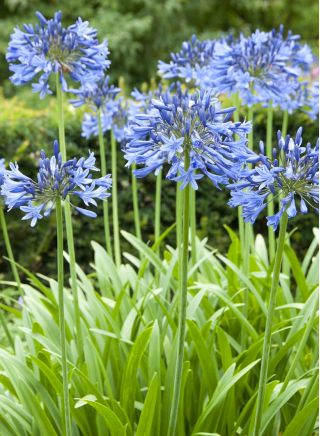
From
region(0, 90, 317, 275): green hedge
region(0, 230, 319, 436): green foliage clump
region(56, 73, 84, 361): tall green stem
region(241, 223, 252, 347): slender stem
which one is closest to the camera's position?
region(0, 230, 319, 436): green foliage clump

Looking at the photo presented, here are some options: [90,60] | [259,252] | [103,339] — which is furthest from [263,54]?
[103,339]

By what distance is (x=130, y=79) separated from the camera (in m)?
13.1

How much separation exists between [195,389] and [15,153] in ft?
8.89

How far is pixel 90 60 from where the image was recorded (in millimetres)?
3135

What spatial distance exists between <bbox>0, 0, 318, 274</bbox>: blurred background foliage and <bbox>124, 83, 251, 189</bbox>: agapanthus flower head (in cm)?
311

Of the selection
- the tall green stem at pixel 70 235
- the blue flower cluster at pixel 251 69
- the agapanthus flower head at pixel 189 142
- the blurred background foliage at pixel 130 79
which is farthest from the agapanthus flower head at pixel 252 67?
the blurred background foliage at pixel 130 79

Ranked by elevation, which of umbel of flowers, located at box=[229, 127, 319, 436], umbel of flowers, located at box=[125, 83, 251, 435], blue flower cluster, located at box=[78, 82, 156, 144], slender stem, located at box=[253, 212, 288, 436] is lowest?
slender stem, located at box=[253, 212, 288, 436]

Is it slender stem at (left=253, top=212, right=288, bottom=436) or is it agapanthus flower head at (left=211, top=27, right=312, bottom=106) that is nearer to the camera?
slender stem at (left=253, top=212, right=288, bottom=436)

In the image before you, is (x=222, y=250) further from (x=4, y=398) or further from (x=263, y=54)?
(x=4, y=398)

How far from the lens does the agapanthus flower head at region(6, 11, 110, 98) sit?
3.08 meters

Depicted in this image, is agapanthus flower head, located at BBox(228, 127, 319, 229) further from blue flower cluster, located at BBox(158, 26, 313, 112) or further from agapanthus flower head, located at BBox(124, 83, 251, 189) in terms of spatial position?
blue flower cluster, located at BBox(158, 26, 313, 112)

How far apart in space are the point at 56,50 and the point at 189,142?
4.03 feet

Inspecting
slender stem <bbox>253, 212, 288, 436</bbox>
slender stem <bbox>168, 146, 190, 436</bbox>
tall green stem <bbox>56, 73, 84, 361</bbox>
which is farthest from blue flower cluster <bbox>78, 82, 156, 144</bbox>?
slender stem <bbox>253, 212, 288, 436</bbox>

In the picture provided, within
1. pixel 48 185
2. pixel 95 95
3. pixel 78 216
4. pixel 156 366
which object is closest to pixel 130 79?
pixel 78 216
